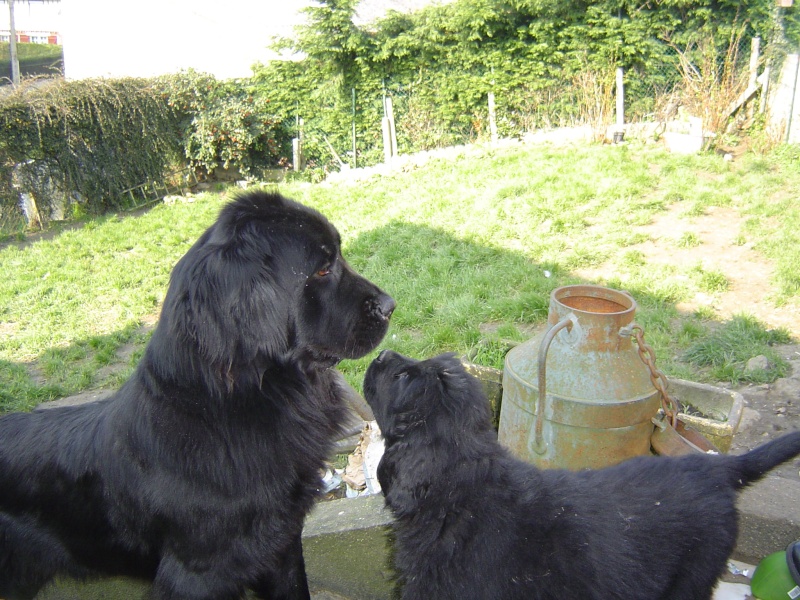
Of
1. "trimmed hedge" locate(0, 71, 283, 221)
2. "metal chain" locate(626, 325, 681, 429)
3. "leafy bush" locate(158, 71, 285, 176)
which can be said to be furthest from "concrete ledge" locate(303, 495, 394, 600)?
"leafy bush" locate(158, 71, 285, 176)

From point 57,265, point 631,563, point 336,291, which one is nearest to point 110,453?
point 336,291

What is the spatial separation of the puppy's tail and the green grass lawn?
1934mm

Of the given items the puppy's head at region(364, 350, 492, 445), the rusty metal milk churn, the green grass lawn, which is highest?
the puppy's head at region(364, 350, 492, 445)

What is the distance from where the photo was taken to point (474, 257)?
20.0ft

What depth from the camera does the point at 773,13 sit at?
933 cm

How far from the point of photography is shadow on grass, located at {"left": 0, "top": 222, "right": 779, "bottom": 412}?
440 cm

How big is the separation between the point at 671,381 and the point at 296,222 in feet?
7.56

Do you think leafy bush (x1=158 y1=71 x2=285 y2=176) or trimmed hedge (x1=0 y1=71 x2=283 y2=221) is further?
leafy bush (x1=158 y1=71 x2=285 y2=176)

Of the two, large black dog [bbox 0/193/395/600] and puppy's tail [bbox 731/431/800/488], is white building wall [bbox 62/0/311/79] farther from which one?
puppy's tail [bbox 731/431/800/488]

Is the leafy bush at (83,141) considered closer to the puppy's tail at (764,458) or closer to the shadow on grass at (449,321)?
the shadow on grass at (449,321)

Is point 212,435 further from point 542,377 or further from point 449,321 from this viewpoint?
point 449,321

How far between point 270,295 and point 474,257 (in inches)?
172

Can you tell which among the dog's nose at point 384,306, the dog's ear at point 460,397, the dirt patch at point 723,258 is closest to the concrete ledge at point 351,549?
the dog's ear at point 460,397

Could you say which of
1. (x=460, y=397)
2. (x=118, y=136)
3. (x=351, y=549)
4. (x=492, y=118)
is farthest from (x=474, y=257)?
(x=118, y=136)
